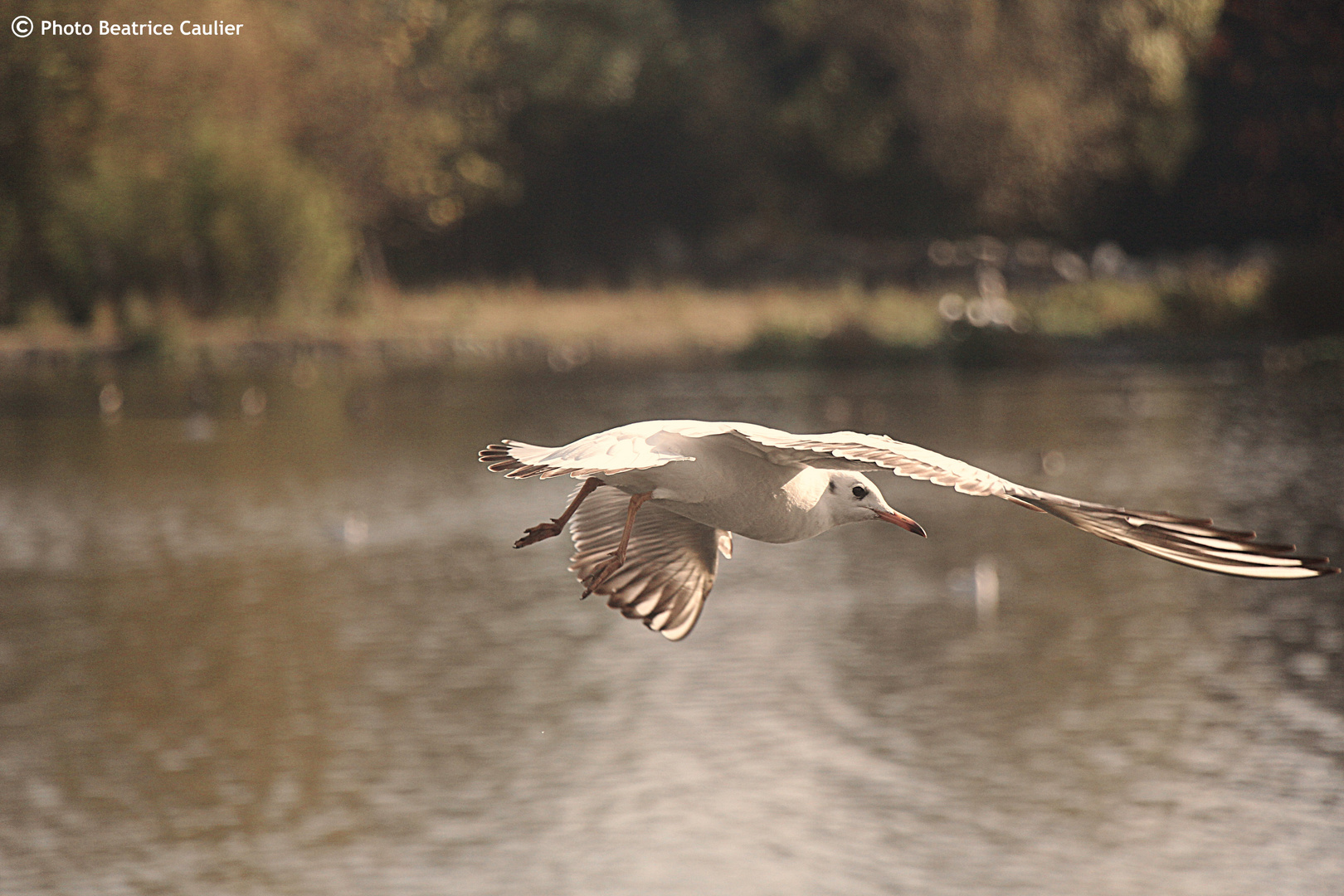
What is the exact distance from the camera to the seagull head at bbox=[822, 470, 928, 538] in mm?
7242

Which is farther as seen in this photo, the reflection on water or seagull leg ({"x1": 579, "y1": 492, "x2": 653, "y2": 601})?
the reflection on water

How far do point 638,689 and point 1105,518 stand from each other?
1756cm

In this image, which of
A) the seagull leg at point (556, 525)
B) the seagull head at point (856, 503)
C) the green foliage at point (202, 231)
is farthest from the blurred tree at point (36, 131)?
the seagull head at point (856, 503)

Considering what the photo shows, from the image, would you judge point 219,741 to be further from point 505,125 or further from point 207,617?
point 505,125

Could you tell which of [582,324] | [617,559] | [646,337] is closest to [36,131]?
[582,324]

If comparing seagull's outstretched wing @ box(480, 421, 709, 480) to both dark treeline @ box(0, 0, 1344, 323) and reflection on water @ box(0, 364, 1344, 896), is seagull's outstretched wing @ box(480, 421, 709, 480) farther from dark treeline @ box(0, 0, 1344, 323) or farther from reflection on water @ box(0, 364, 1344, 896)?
dark treeline @ box(0, 0, 1344, 323)

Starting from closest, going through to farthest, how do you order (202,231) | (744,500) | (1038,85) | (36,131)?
1. (744,500)
2. (202,231)
3. (36,131)
4. (1038,85)

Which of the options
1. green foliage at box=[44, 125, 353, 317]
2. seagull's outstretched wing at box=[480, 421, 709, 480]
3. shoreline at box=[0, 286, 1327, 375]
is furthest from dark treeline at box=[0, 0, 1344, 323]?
seagull's outstretched wing at box=[480, 421, 709, 480]

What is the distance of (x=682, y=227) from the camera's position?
6819 centimetres

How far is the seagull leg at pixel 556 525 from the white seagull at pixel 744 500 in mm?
10

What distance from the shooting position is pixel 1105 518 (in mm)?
6777

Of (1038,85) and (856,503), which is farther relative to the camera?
(1038,85)

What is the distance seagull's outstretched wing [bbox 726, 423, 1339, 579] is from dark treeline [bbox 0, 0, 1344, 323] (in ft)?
146

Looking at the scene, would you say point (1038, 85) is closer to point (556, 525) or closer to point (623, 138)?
point (623, 138)
